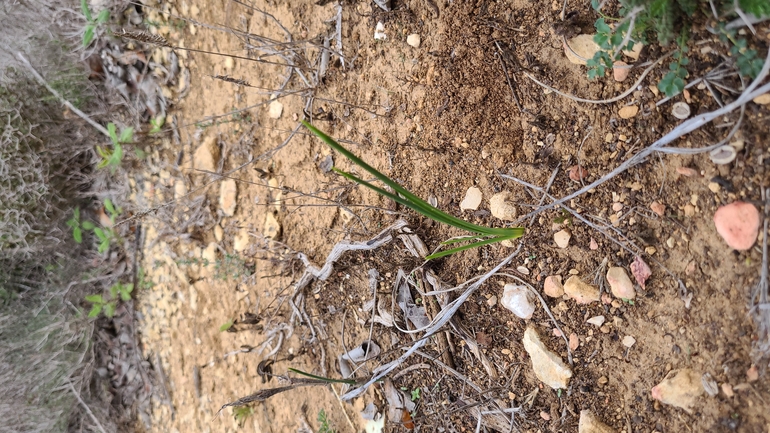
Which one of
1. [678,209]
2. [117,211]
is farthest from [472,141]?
[117,211]

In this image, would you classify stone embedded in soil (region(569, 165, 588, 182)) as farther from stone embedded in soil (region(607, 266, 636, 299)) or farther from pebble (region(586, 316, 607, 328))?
pebble (region(586, 316, 607, 328))

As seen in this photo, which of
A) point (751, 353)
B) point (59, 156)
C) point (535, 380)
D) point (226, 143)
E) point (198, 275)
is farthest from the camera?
point (59, 156)

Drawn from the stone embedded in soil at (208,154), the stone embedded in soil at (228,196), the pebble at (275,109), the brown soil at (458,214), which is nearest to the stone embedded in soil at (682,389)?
the brown soil at (458,214)

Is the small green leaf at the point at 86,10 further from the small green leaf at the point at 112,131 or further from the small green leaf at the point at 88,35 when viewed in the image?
the small green leaf at the point at 112,131

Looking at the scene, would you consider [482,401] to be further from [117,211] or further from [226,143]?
[117,211]

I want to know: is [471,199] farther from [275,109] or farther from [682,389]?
[275,109]
